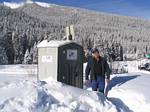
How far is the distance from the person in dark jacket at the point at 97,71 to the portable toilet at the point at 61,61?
904 mm

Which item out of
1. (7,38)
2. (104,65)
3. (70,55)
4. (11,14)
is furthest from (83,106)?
(11,14)

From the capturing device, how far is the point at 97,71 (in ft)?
37.4

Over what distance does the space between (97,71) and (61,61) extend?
1.19 metres

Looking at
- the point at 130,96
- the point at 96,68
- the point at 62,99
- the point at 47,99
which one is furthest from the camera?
the point at 96,68

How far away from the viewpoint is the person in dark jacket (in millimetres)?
11320

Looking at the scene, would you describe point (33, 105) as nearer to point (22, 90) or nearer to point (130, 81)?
point (22, 90)

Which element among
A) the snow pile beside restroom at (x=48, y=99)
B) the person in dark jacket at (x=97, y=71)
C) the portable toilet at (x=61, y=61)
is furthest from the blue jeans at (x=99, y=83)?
the snow pile beside restroom at (x=48, y=99)

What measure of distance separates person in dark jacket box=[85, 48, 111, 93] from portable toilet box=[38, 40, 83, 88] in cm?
90

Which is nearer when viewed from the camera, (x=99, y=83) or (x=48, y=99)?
(x=48, y=99)

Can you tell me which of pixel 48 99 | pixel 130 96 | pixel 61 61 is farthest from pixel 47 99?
pixel 61 61

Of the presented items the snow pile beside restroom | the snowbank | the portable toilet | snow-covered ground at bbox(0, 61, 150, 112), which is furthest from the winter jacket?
the snow pile beside restroom

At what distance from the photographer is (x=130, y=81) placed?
12.8 metres

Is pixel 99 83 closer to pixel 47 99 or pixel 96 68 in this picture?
pixel 96 68

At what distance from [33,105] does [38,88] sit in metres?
1.15
